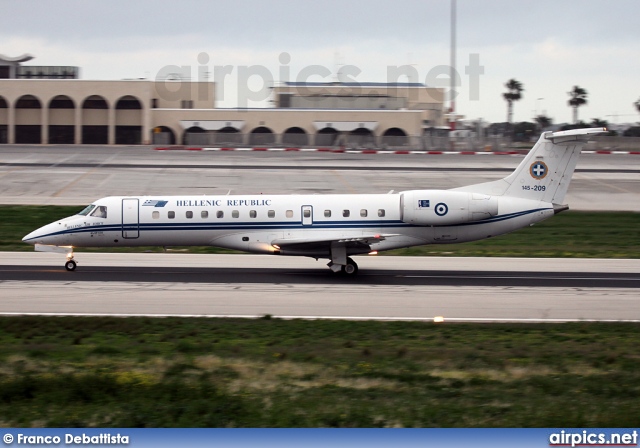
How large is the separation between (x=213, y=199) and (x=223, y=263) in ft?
10.3

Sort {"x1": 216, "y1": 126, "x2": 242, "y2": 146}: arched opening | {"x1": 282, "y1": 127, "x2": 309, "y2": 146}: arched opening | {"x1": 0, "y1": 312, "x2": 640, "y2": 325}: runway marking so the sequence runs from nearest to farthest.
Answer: {"x1": 0, "y1": 312, "x2": 640, "y2": 325}: runway marking < {"x1": 216, "y1": 126, "x2": 242, "y2": 146}: arched opening < {"x1": 282, "y1": 127, "x2": 309, "y2": 146}: arched opening

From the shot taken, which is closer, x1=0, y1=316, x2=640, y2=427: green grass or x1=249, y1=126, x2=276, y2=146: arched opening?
x1=0, y1=316, x2=640, y2=427: green grass

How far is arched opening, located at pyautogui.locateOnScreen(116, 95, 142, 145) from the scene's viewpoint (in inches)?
3295

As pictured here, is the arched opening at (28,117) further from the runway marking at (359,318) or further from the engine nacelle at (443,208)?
the runway marking at (359,318)

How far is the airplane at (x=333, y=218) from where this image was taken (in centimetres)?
2567

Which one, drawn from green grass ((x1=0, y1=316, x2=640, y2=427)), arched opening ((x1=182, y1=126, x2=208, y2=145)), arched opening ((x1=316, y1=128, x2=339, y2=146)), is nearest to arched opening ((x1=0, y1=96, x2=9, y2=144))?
arched opening ((x1=182, y1=126, x2=208, y2=145))

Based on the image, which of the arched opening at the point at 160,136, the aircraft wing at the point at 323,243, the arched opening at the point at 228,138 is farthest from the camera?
the arched opening at the point at 160,136

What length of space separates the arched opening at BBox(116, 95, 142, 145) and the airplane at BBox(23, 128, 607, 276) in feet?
195

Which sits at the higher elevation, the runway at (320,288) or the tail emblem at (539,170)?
the tail emblem at (539,170)

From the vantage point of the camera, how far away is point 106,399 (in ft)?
41.3

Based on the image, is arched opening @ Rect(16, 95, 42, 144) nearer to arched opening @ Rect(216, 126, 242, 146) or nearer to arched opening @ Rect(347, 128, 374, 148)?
arched opening @ Rect(216, 126, 242, 146)

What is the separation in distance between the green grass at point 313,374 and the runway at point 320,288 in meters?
1.63

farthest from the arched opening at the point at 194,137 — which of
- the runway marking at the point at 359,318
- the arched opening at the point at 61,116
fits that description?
the runway marking at the point at 359,318

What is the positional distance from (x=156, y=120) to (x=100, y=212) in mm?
57941
